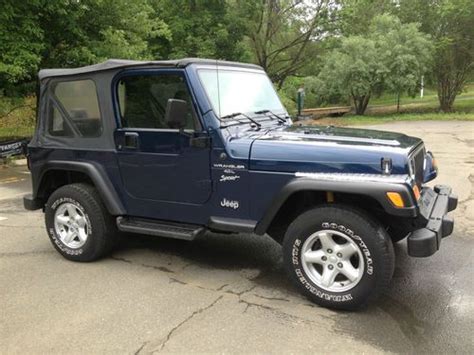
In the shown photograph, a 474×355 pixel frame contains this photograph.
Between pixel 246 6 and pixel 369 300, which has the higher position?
pixel 246 6

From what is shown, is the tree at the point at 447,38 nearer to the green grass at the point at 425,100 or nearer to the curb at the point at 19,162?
the green grass at the point at 425,100

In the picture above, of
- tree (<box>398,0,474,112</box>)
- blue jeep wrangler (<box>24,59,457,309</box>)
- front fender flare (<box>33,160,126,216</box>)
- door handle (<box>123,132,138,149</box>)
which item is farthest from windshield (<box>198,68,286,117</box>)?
tree (<box>398,0,474,112</box>)

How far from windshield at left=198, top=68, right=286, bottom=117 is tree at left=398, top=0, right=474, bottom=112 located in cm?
2214

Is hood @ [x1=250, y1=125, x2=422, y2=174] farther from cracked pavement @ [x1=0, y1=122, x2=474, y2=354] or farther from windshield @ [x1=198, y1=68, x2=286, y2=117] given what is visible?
cracked pavement @ [x1=0, y1=122, x2=474, y2=354]

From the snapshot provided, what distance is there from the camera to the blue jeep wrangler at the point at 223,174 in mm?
3449

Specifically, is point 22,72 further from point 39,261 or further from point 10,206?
point 39,261

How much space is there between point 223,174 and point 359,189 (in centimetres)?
114

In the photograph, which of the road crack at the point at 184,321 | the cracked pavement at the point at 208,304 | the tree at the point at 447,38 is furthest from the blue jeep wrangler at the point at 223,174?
the tree at the point at 447,38

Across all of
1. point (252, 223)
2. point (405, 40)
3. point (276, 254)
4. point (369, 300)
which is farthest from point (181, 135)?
point (405, 40)

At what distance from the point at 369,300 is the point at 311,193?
3.07 feet

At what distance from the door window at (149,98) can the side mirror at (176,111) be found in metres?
0.19

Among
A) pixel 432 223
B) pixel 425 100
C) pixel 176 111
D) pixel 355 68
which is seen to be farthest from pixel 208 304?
pixel 425 100

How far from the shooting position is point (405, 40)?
2370 centimetres

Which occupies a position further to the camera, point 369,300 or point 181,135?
point 181,135
